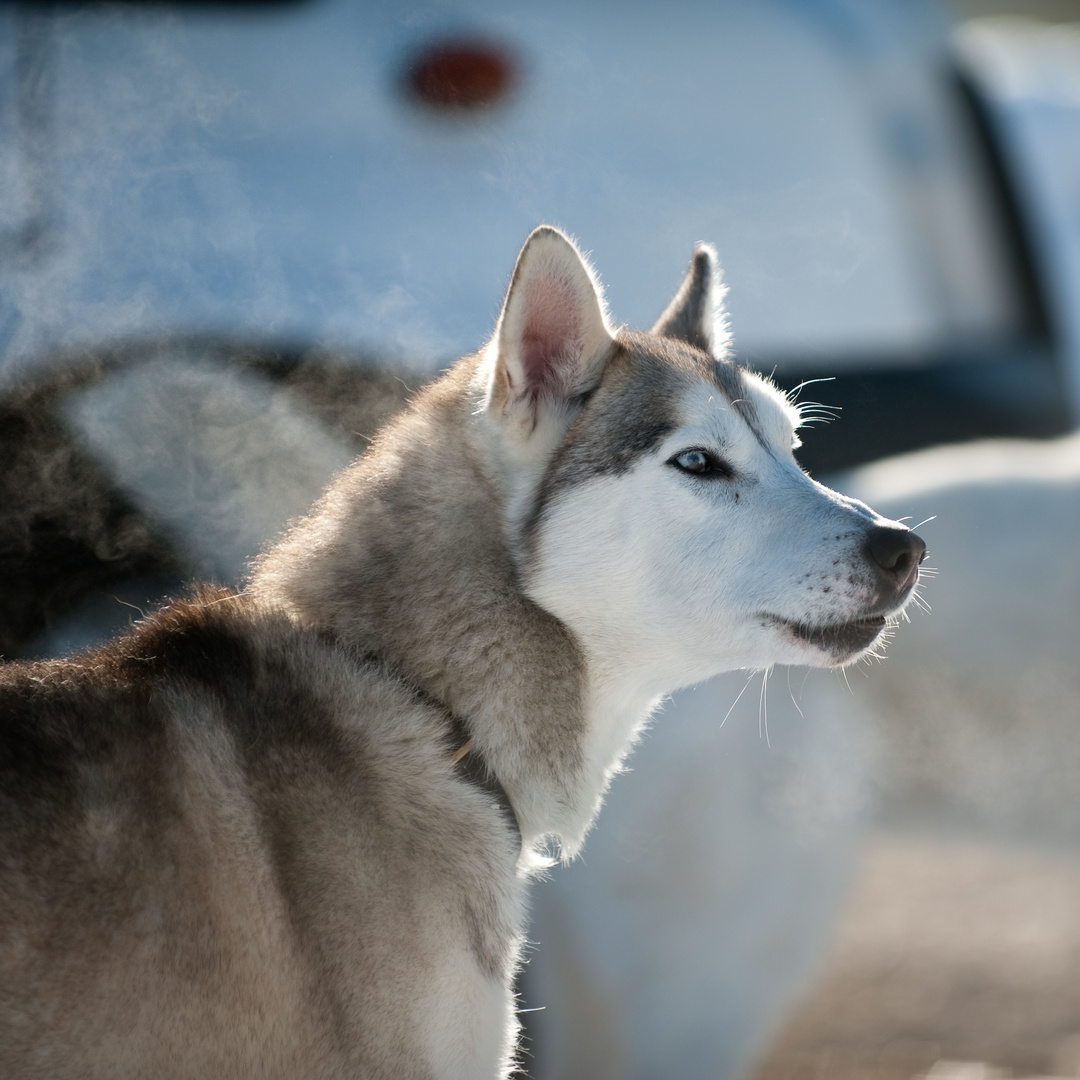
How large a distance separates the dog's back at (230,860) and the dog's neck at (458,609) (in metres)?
0.08

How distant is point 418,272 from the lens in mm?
2859

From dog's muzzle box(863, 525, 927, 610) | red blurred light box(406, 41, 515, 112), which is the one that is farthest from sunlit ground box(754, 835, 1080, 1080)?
red blurred light box(406, 41, 515, 112)

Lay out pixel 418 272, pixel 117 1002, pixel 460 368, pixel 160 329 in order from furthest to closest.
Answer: pixel 418 272, pixel 160 329, pixel 460 368, pixel 117 1002

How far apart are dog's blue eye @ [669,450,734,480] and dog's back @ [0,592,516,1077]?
2.24 feet

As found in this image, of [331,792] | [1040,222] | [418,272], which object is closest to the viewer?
[331,792]

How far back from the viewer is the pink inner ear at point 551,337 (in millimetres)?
2082

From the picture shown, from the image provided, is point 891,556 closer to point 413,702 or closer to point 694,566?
point 694,566

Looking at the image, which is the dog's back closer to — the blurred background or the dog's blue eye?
the dog's blue eye

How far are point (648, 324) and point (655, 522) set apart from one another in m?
1.28

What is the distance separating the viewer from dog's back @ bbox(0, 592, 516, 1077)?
1.51 metres

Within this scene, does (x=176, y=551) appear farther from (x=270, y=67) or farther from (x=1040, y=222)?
(x=1040, y=222)

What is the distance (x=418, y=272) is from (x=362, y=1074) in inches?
75.8

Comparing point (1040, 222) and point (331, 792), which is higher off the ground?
point (1040, 222)

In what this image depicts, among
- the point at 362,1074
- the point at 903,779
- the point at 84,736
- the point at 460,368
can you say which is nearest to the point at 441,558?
the point at 460,368
